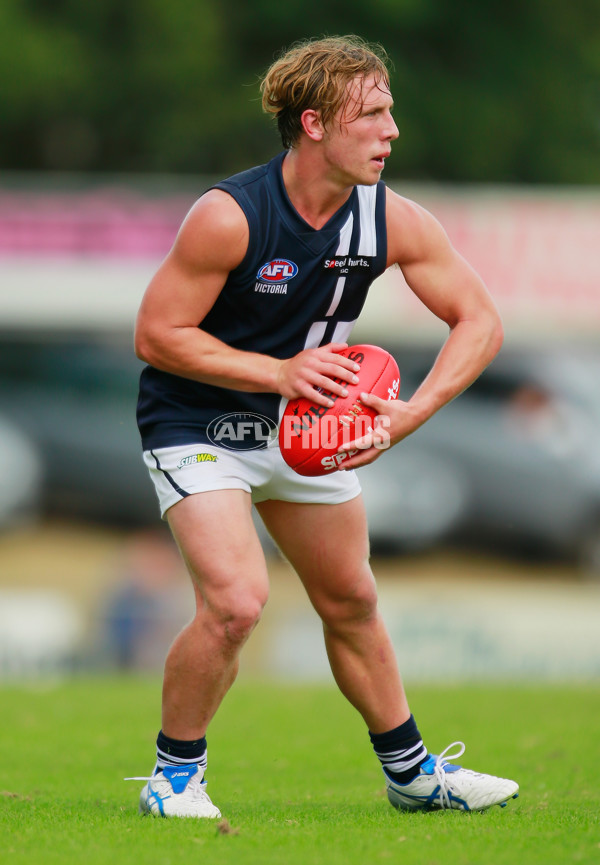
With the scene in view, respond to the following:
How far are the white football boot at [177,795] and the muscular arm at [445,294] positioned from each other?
1.41 m

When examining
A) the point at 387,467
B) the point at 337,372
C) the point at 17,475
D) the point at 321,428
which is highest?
the point at 337,372

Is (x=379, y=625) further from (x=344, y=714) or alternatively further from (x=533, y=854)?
(x=344, y=714)

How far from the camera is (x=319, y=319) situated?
15.0 ft

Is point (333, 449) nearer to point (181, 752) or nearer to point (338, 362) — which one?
point (338, 362)

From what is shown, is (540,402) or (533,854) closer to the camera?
(533,854)

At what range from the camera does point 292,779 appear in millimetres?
5703

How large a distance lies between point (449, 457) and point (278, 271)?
11.3 meters

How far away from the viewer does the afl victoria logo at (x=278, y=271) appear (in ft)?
14.4

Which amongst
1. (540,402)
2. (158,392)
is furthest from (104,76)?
(158,392)

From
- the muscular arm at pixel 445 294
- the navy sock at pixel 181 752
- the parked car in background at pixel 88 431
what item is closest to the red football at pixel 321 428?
the muscular arm at pixel 445 294

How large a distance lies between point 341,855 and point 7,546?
1341 centimetres

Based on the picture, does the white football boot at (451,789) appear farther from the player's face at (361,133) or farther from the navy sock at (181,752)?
the player's face at (361,133)

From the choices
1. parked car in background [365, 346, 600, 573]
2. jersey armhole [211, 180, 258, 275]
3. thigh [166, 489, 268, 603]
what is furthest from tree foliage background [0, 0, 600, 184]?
thigh [166, 489, 268, 603]

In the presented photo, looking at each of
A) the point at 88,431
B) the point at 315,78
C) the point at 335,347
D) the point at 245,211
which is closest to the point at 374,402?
the point at 335,347
